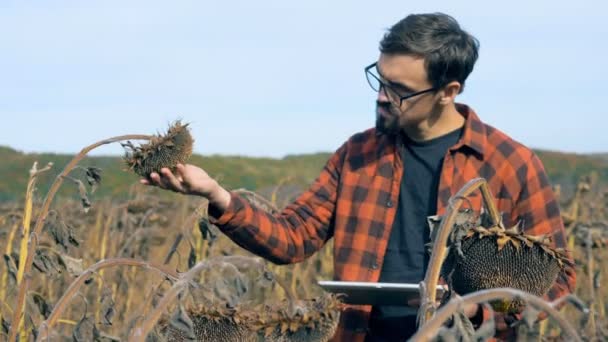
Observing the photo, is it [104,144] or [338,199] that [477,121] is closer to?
[338,199]

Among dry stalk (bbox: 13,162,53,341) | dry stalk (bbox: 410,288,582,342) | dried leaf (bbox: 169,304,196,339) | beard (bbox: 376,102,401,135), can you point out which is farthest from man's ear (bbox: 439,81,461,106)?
dry stalk (bbox: 410,288,582,342)

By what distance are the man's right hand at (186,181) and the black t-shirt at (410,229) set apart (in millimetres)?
687

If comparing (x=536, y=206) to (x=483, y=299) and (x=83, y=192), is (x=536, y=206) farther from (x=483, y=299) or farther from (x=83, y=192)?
(x=483, y=299)

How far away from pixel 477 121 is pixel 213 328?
1.65m

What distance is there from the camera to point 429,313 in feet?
10.5

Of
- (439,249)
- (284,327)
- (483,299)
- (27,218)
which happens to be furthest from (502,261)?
(27,218)

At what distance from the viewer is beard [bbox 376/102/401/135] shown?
4.80 m

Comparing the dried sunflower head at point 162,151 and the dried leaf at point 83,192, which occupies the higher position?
the dried sunflower head at point 162,151

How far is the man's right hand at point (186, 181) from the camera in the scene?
4289mm

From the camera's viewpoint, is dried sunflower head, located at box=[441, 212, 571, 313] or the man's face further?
the man's face

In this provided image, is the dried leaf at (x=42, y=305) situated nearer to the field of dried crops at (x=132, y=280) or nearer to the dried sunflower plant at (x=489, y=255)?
Answer: the field of dried crops at (x=132, y=280)

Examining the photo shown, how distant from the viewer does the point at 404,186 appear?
502 centimetres

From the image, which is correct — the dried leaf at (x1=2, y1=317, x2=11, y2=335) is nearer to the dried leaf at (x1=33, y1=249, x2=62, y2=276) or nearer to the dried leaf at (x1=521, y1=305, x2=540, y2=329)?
the dried leaf at (x1=33, y1=249, x2=62, y2=276)

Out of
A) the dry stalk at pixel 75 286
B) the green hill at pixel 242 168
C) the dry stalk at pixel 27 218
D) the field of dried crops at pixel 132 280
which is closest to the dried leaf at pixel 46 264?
the field of dried crops at pixel 132 280
